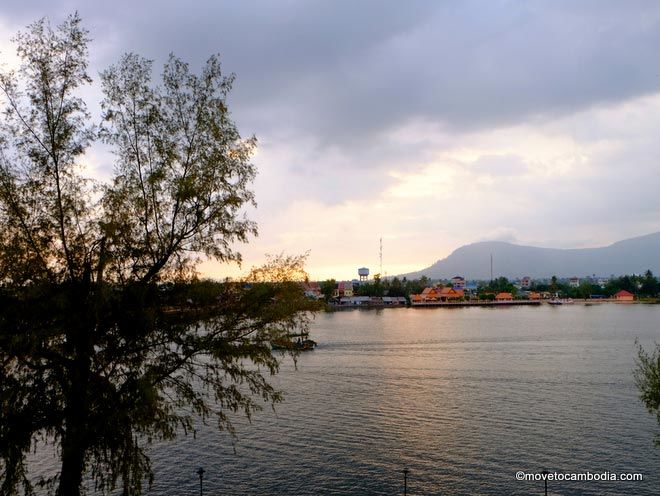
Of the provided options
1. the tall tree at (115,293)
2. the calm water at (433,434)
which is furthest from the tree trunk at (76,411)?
the calm water at (433,434)

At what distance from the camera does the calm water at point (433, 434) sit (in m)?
29.7

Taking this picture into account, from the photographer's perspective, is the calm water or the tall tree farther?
the calm water

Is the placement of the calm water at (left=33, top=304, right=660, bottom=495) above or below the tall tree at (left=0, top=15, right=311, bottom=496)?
below

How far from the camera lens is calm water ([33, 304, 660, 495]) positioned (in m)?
29.7

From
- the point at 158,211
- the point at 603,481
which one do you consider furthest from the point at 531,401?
the point at 158,211

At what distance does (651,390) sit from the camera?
25188 millimetres

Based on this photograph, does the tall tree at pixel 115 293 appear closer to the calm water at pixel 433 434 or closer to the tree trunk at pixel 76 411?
the tree trunk at pixel 76 411

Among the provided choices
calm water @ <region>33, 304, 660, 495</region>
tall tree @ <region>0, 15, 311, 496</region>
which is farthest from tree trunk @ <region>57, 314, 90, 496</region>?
calm water @ <region>33, 304, 660, 495</region>

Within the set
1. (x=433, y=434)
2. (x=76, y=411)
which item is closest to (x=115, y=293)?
(x=76, y=411)

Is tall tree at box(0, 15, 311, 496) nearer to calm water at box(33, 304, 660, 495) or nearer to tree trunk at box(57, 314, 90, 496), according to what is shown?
tree trunk at box(57, 314, 90, 496)

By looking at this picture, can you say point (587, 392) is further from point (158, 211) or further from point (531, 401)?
point (158, 211)

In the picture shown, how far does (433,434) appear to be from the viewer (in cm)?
3859

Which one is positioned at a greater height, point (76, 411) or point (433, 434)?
point (76, 411)

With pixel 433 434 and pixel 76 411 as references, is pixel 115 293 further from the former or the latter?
pixel 433 434
